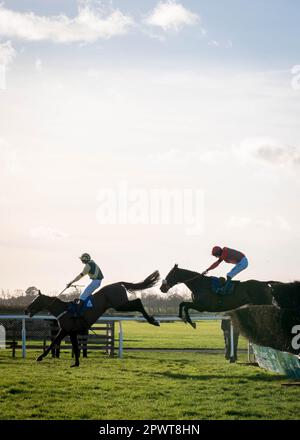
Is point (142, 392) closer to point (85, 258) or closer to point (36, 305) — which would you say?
point (36, 305)

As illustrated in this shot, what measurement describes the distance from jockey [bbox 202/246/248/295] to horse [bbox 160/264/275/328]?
16 cm

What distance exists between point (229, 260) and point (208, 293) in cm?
66

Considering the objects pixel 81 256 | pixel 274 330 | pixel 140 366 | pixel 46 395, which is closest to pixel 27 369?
pixel 140 366

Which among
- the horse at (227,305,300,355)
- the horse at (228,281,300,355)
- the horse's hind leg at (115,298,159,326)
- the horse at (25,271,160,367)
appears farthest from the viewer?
the horse at (227,305,300,355)

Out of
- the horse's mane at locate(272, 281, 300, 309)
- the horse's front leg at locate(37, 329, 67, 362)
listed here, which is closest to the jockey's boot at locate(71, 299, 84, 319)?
the horse's front leg at locate(37, 329, 67, 362)

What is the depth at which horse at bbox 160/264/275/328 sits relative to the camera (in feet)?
33.8

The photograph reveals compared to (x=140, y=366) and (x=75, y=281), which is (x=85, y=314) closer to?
(x=75, y=281)

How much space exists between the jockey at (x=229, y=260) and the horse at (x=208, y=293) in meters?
0.16

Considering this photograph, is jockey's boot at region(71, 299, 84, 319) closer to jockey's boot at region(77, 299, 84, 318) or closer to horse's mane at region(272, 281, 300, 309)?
jockey's boot at region(77, 299, 84, 318)

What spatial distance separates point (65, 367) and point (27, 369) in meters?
0.89

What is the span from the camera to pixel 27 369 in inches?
725

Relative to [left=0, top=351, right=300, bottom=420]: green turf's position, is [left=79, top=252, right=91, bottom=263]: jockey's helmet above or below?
above

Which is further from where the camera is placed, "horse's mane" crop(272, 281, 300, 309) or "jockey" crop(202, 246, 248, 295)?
"horse's mane" crop(272, 281, 300, 309)

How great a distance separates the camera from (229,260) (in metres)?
9.97
